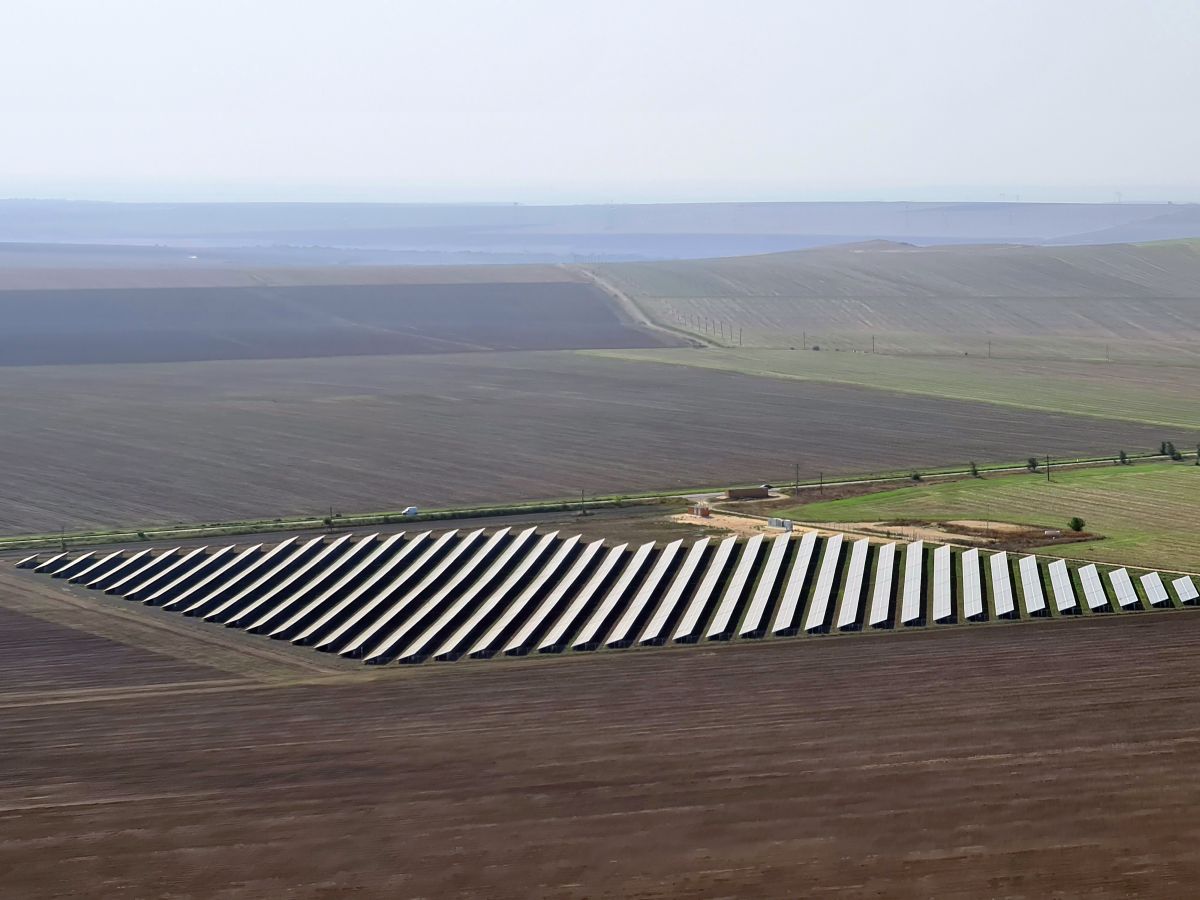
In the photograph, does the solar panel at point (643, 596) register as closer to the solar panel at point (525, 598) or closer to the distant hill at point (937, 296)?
the solar panel at point (525, 598)

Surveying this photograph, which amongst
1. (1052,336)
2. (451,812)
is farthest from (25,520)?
(1052,336)

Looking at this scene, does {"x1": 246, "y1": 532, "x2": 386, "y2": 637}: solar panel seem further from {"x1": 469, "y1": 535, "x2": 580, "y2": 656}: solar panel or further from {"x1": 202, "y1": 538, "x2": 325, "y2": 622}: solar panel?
{"x1": 469, "y1": 535, "x2": 580, "y2": 656}: solar panel

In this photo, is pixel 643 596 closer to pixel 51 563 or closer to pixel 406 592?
pixel 406 592

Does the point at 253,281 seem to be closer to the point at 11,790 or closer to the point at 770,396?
the point at 770,396

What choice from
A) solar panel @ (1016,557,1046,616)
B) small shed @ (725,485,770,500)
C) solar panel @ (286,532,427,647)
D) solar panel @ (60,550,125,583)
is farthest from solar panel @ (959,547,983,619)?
solar panel @ (60,550,125,583)

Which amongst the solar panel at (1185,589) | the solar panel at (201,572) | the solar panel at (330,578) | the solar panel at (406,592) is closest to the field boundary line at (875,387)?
the solar panel at (1185,589)

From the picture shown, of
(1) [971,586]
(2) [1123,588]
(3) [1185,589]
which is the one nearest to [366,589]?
(1) [971,586]
